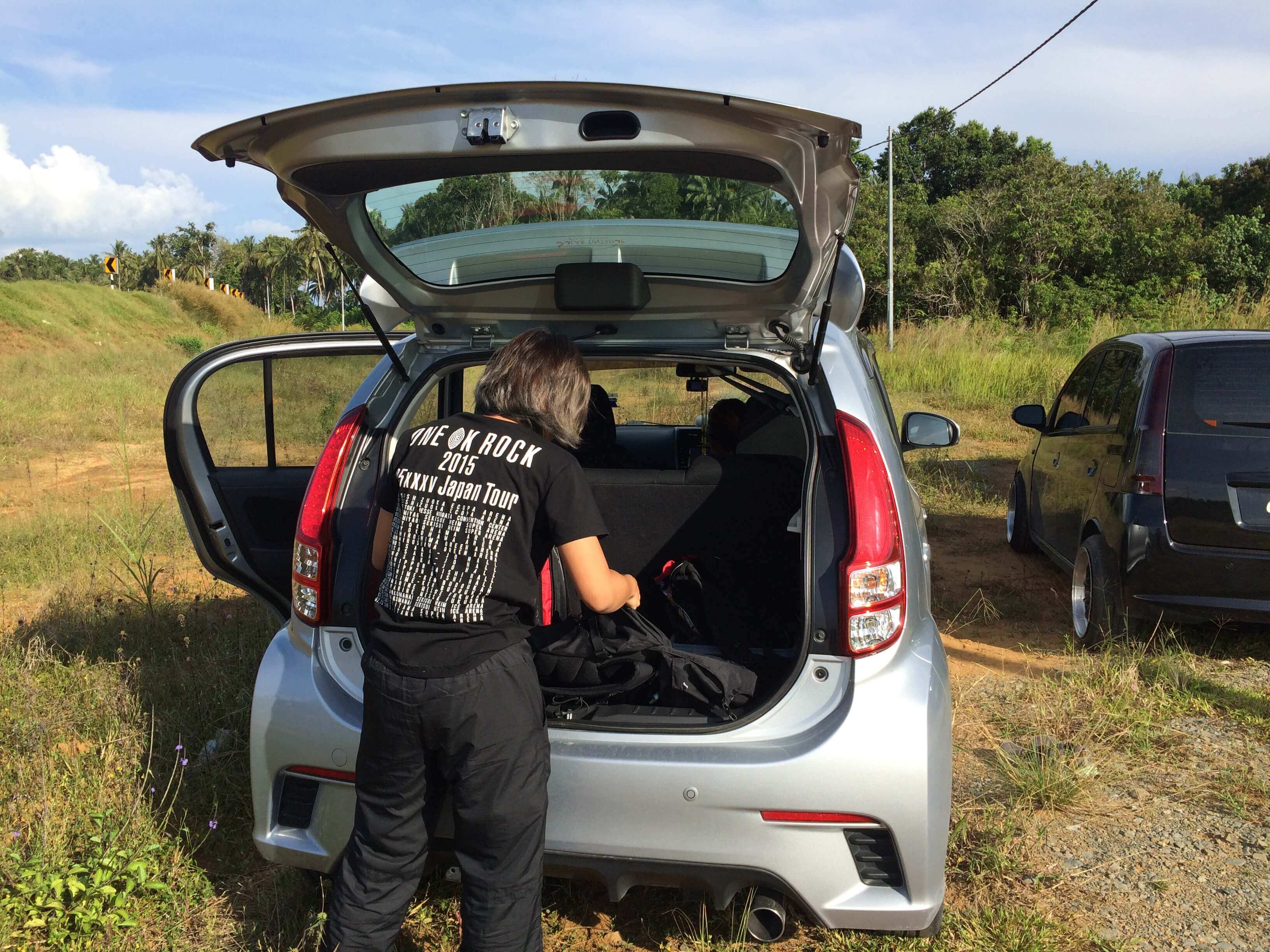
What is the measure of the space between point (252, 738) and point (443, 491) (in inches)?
37.3

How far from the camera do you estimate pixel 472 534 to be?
2.08 metres

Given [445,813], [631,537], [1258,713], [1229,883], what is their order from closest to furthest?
1. [445,813]
2. [1229,883]
3. [631,537]
4. [1258,713]

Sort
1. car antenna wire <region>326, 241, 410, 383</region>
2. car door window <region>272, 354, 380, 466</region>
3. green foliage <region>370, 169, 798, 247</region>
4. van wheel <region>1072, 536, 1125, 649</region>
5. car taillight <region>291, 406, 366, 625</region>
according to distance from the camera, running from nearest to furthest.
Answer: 1. green foliage <region>370, 169, 798, 247</region>
2. car taillight <region>291, 406, 366, 625</region>
3. car antenna wire <region>326, 241, 410, 383</region>
4. car door window <region>272, 354, 380, 466</region>
5. van wheel <region>1072, 536, 1125, 649</region>

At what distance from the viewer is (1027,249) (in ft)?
82.1

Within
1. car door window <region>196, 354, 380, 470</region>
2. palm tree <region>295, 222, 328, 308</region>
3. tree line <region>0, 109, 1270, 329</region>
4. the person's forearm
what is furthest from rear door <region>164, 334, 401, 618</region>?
palm tree <region>295, 222, 328, 308</region>

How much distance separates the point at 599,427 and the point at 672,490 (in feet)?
4.11

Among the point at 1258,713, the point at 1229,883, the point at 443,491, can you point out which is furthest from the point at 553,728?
the point at 1258,713

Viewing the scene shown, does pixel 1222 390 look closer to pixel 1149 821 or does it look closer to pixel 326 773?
pixel 1149 821

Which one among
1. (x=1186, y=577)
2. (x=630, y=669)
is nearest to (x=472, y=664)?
(x=630, y=669)

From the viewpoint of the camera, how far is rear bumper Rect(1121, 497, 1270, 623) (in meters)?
4.22

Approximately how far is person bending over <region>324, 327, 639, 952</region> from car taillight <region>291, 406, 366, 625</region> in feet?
1.44

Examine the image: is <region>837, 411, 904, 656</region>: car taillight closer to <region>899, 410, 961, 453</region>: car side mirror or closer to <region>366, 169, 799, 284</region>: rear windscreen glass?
<region>366, 169, 799, 284</region>: rear windscreen glass

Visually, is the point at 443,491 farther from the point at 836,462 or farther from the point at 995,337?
the point at 995,337

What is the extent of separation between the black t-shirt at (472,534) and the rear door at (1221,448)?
10.9 feet
